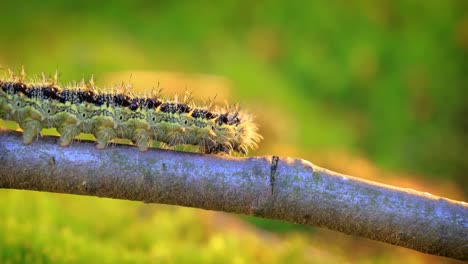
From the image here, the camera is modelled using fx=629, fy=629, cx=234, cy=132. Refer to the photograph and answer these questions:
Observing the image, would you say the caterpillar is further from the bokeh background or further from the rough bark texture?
the bokeh background

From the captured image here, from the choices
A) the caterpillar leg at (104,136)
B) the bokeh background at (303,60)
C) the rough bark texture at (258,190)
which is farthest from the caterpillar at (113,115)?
the bokeh background at (303,60)

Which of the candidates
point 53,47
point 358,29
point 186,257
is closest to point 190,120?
point 186,257

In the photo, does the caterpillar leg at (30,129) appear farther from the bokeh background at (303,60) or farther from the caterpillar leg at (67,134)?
the bokeh background at (303,60)

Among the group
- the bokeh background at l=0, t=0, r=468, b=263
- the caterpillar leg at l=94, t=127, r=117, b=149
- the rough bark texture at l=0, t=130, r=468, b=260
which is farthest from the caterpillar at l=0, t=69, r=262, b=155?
the bokeh background at l=0, t=0, r=468, b=263

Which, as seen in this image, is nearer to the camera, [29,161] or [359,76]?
[29,161]

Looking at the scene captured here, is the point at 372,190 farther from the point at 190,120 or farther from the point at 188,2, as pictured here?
the point at 188,2

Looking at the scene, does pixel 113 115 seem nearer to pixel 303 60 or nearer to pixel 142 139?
pixel 142 139

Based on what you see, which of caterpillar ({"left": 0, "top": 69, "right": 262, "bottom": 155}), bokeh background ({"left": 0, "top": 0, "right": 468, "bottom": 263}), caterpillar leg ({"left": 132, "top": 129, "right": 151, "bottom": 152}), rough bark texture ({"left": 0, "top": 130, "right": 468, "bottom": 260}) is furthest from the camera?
bokeh background ({"left": 0, "top": 0, "right": 468, "bottom": 263})
